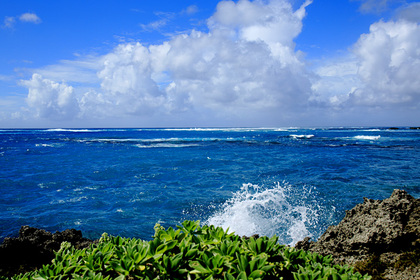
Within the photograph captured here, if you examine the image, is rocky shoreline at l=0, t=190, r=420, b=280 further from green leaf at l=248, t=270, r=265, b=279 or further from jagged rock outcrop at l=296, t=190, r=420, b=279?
green leaf at l=248, t=270, r=265, b=279

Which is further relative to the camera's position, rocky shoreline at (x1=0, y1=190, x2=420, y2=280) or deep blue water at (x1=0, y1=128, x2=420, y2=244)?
deep blue water at (x1=0, y1=128, x2=420, y2=244)

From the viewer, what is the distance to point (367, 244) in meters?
4.86

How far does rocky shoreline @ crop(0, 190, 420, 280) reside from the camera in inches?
170

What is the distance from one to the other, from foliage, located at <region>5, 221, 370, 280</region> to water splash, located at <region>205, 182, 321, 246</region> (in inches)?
227

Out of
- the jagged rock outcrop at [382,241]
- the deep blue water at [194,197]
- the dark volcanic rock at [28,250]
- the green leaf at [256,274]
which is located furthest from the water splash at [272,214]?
the green leaf at [256,274]

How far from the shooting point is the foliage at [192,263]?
7.31 ft

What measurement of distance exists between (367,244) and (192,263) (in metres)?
4.13

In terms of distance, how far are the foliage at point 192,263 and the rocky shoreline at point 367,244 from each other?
2.47 m

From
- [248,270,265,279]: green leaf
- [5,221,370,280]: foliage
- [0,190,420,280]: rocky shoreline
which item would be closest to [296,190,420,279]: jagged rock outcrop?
A: [0,190,420,280]: rocky shoreline

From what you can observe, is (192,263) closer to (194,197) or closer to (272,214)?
(272,214)

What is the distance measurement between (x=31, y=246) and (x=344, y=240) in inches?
267

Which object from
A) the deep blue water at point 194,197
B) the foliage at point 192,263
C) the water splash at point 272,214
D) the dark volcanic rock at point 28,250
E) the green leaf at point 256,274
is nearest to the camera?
the green leaf at point 256,274

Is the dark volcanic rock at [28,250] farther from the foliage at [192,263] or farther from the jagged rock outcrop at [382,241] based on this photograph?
the jagged rock outcrop at [382,241]

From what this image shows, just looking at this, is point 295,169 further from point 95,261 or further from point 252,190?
point 95,261
